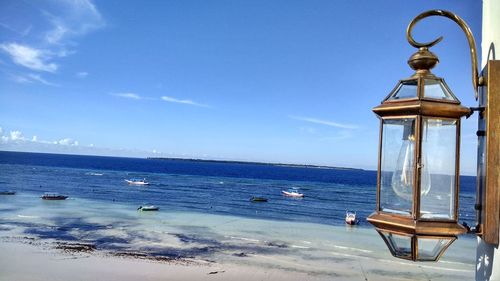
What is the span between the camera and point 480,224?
1.50 meters

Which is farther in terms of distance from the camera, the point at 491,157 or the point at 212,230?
the point at 212,230

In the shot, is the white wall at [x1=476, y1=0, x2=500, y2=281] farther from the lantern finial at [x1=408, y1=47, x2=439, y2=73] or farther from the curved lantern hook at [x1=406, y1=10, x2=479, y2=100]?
the lantern finial at [x1=408, y1=47, x2=439, y2=73]

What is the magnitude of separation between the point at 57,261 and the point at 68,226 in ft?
34.1

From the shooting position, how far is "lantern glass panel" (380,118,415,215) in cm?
153

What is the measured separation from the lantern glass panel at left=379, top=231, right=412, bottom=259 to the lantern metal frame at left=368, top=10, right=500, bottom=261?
0.05 ft

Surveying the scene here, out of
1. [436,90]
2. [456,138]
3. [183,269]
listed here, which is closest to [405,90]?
[436,90]

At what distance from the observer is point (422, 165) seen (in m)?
1.49

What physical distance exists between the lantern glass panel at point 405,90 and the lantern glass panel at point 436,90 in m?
0.04

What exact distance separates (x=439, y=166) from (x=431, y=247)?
12.3 inches

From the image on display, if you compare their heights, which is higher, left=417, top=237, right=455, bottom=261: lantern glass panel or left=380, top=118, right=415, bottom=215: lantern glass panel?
left=380, top=118, right=415, bottom=215: lantern glass panel

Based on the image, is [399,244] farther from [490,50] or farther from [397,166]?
[490,50]

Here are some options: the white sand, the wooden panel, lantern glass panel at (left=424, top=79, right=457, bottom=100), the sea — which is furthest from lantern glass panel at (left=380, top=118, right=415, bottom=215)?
the white sand

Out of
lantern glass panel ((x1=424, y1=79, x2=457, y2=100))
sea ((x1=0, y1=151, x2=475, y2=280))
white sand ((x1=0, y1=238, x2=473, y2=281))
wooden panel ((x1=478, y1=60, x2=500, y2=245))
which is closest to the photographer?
wooden panel ((x1=478, y1=60, x2=500, y2=245))

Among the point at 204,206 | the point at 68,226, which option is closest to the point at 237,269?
the point at 68,226
